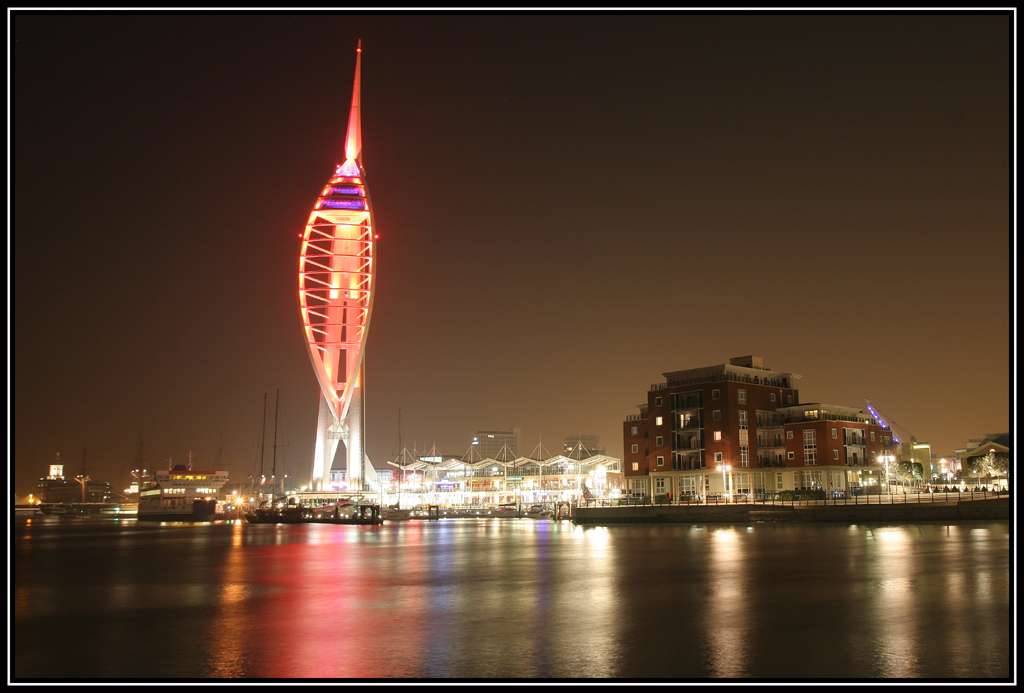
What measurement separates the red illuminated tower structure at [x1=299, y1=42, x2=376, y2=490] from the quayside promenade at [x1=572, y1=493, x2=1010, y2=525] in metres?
55.2

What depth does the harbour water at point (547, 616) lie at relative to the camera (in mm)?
16297

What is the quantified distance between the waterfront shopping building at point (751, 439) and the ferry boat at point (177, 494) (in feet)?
265

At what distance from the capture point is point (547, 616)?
21.5 metres

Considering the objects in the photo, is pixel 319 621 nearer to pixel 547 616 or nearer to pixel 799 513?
pixel 547 616

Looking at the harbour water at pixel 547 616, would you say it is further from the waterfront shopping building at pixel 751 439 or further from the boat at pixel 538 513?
the boat at pixel 538 513

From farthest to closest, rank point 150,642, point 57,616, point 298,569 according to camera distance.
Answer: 1. point 298,569
2. point 57,616
3. point 150,642

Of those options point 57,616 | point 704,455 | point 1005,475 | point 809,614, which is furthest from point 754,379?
point 57,616

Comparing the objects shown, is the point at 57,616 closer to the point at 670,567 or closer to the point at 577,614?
the point at 577,614

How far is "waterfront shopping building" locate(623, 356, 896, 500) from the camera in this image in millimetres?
68250

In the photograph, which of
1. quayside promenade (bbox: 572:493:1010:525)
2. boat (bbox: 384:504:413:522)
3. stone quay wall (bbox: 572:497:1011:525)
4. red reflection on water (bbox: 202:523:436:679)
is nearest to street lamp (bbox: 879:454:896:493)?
quayside promenade (bbox: 572:493:1010:525)

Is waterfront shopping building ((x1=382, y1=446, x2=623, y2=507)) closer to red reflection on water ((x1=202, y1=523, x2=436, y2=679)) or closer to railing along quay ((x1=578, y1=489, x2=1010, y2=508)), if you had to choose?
railing along quay ((x1=578, y1=489, x2=1010, y2=508))

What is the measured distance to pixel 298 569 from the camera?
120 feet

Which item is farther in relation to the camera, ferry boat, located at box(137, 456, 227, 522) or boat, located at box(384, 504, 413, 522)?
ferry boat, located at box(137, 456, 227, 522)
